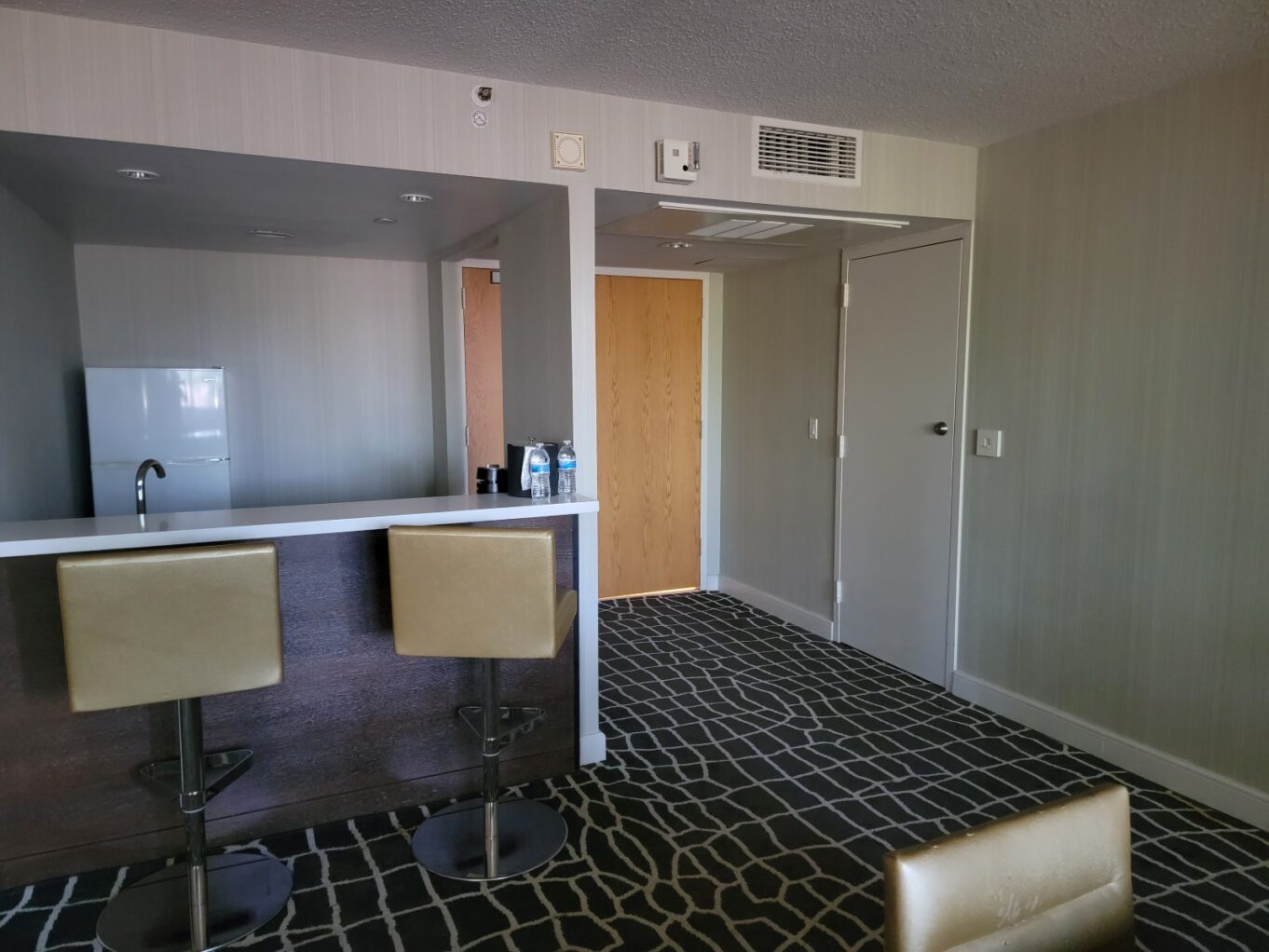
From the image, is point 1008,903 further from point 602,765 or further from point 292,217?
point 292,217

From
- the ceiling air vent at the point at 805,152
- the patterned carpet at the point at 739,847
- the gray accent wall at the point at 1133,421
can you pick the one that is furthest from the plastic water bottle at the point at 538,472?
the gray accent wall at the point at 1133,421

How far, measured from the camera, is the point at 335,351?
4785mm

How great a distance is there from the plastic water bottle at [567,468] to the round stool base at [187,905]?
151 centimetres

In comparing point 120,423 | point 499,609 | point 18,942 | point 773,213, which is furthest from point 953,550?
point 120,423

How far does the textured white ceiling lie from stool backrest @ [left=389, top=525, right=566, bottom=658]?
146cm

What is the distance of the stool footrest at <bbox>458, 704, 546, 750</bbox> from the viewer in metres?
2.48

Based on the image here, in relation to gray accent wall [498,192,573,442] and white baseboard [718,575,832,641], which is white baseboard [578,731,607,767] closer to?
gray accent wall [498,192,573,442]

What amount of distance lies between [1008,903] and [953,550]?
2.94 m

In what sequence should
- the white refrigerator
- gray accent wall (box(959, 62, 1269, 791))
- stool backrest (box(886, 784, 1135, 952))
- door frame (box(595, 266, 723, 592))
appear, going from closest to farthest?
stool backrest (box(886, 784, 1135, 952)) < gray accent wall (box(959, 62, 1269, 791)) < the white refrigerator < door frame (box(595, 266, 723, 592))

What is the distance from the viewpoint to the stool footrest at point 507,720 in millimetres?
2484

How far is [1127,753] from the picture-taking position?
3.02 m

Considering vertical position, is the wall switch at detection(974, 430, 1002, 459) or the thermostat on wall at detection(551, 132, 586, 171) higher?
the thermostat on wall at detection(551, 132, 586, 171)

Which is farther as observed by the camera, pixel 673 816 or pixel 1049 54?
pixel 673 816

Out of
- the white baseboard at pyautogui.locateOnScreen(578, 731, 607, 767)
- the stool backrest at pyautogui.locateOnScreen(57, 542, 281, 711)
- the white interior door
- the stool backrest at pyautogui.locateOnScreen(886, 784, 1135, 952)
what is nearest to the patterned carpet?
A: the white baseboard at pyautogui.locateOnScreen(578, 731, 607, 767)
